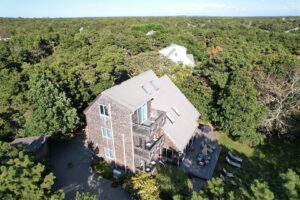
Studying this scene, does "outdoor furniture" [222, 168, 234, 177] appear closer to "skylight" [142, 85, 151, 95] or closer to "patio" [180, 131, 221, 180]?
"patio" [180, 131, 221, 180]

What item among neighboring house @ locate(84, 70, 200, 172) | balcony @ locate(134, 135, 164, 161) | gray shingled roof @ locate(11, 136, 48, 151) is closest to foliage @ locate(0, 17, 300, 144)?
gray shingled roof @ locate(11, 136, 48, 151)

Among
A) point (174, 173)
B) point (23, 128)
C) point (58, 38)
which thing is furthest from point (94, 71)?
point (58, 38)

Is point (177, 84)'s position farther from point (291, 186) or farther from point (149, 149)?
point (291, 186)

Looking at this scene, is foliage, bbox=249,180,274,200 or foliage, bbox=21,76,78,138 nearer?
foliage, bbox=249,180,274,200

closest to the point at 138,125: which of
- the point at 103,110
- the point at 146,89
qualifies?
the point at 103,110

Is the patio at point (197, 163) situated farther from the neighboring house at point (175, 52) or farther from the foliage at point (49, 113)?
the neighboring house at point (175, 52)
